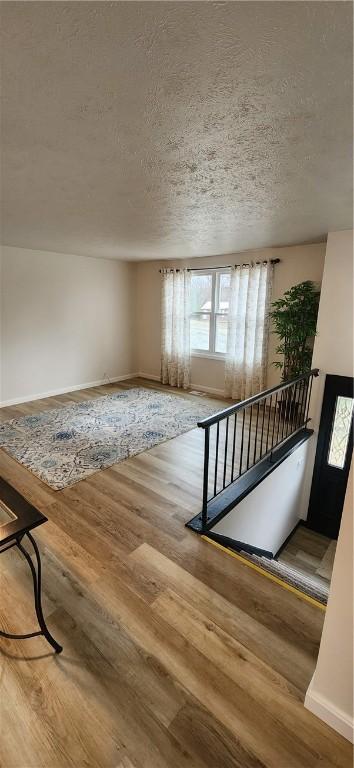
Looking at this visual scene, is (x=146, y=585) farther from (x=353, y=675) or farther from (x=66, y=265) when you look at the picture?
(x=66, y=265)

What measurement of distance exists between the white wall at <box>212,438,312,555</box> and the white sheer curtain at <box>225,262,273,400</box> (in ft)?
4.67

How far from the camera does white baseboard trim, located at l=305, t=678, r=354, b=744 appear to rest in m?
1.18

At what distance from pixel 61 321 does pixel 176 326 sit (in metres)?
1.93

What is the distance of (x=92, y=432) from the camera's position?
12.5 feet

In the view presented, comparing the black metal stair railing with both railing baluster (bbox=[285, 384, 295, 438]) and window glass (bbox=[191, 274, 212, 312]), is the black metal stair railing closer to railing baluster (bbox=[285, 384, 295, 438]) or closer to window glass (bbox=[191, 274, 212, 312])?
railing baluster (bbox=[285, 384, 295, 438])

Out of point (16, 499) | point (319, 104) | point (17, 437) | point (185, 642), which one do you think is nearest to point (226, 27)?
point (319, 104)

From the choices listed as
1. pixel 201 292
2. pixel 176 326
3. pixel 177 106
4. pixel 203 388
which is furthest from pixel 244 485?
pixel 201 292

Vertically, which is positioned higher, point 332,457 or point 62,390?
point 62,390

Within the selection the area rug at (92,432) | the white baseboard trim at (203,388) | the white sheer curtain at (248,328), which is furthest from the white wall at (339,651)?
the white baseboard trim at (203,388)

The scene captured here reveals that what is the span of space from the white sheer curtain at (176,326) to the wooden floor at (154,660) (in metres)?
3.74

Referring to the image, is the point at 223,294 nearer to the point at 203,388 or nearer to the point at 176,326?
the point at 176,326

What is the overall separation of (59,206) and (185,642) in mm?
3048

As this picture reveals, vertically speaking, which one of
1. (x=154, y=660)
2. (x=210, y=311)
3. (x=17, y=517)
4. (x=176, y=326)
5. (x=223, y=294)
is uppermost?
(x=223, y=294)

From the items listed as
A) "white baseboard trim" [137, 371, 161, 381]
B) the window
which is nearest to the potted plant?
the window
